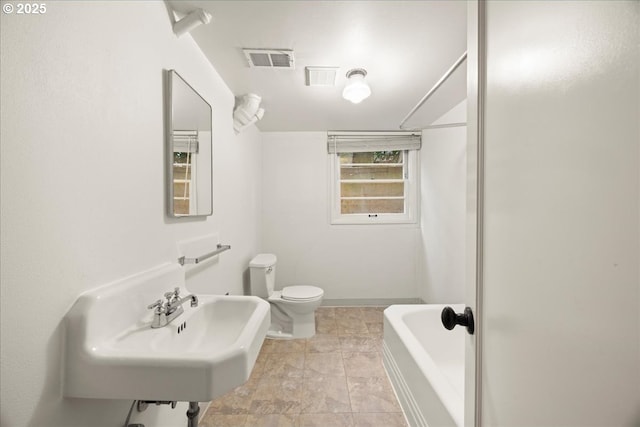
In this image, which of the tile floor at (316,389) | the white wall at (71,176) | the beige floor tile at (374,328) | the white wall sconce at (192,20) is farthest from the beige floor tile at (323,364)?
the white wall sconce at (192,20)

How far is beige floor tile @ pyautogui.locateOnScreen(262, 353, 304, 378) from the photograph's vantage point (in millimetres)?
2086

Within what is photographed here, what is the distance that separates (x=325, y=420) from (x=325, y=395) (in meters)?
0.21

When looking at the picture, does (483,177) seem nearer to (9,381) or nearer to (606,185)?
(606,185)

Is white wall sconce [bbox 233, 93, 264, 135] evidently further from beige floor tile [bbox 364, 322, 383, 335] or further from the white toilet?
beige floor tile [bbox 364, 322, 383, 335]

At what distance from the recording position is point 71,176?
82 centimetres

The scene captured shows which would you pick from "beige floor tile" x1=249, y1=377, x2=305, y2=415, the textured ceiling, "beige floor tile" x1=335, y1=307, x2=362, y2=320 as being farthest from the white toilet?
the textured ceiling

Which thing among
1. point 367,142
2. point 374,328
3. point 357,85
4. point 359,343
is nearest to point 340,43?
point 357,85

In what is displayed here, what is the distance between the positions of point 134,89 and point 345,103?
71.4 inches

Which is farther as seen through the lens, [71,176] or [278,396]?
[278,396]

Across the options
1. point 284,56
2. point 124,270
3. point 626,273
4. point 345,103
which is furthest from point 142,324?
point 345,103

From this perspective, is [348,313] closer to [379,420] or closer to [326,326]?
[326,326]

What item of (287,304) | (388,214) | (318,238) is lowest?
(287,304)

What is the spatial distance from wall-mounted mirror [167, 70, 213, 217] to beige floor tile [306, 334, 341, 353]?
1501mm

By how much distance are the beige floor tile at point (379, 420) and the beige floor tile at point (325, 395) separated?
0.09m
